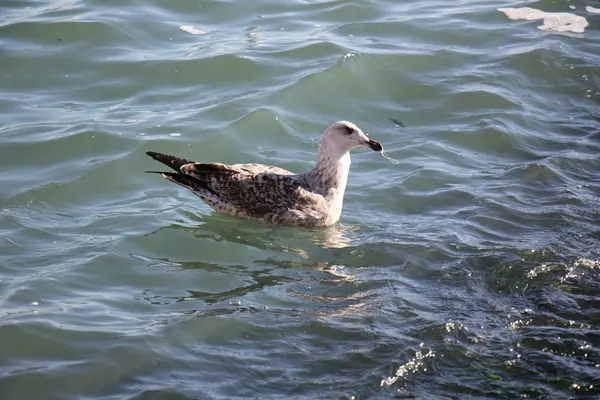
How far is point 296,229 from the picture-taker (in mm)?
8930

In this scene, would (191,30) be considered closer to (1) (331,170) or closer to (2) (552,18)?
(1) (331,170)

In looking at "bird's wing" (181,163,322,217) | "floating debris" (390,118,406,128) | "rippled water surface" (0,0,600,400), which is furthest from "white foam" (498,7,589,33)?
"bird's wing" (181,163,322,217)

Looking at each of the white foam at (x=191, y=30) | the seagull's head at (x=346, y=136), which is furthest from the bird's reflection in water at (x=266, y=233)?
the white foam at (x=191, y=30)

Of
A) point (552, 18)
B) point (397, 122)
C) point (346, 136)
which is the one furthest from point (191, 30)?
point (552, 18)

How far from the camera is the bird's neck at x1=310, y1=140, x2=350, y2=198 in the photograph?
9.07 meters

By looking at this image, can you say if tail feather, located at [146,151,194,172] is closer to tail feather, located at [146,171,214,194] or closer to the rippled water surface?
tail feather, located at [146,171,214,194]

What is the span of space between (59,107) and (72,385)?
5322 millimetres

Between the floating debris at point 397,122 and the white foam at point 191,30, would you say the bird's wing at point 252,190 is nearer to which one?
the floating debris at point 397,122

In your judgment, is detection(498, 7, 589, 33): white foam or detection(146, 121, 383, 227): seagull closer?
detection(146, 121, 383, 227): seagull

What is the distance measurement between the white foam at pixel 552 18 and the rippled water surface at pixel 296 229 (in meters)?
0.20

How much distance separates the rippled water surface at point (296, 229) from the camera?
639 centimetres

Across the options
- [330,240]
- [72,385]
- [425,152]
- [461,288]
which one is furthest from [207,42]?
[72,385]

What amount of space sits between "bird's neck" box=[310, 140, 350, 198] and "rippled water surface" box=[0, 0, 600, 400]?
0.31 meters

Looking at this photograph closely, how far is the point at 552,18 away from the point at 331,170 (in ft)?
21.0
